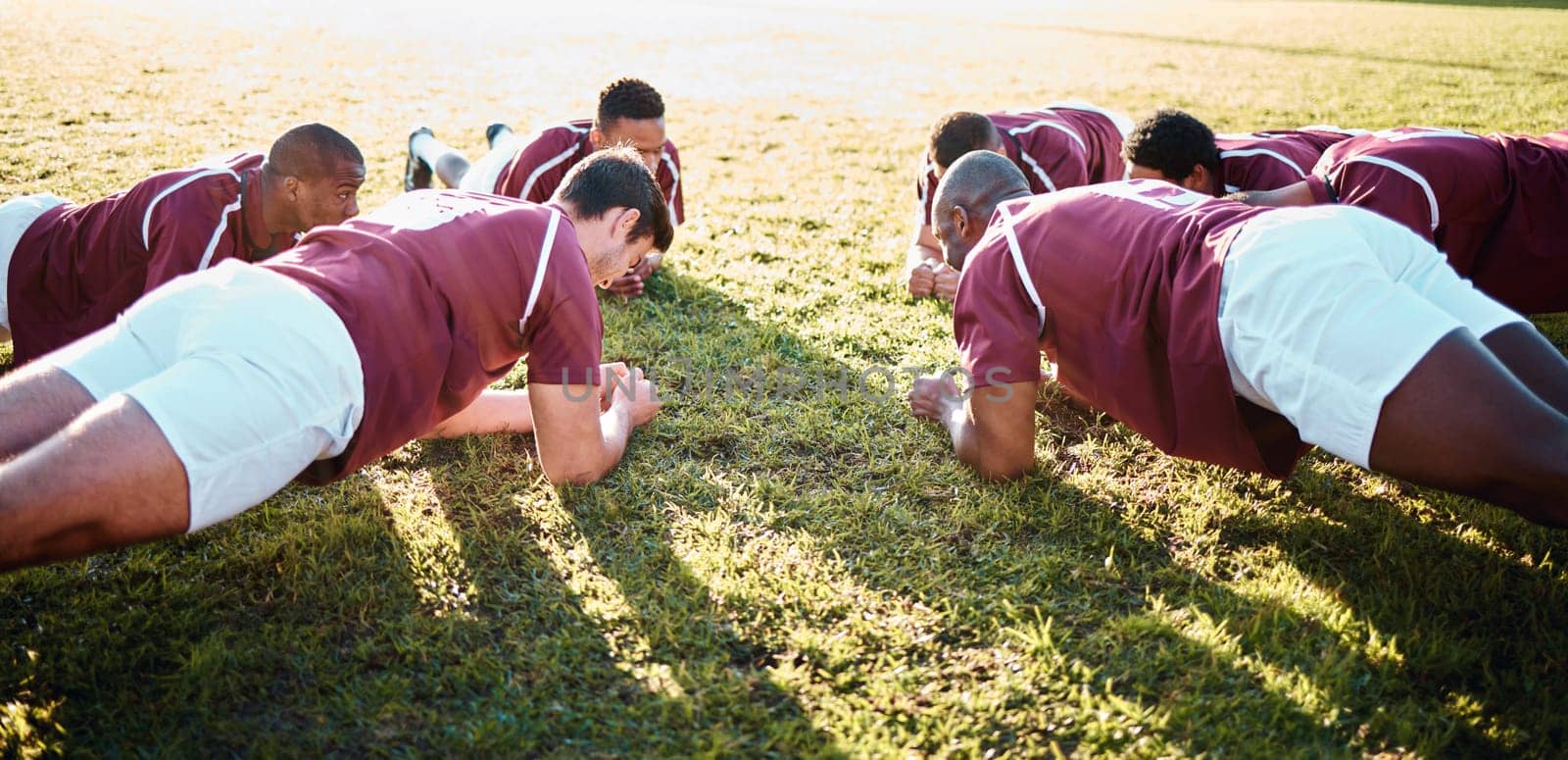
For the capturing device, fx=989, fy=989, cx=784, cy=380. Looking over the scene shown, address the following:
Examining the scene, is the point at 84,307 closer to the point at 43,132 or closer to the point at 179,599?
the point at 179,599

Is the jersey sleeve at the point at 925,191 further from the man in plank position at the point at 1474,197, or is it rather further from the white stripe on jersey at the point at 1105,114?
the man in plank position at the point at 1474,197

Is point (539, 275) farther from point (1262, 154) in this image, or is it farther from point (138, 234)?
point (1262, 154)

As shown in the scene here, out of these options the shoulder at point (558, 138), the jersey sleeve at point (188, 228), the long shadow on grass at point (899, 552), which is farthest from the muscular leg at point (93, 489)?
the shoulder at point (558, 138)

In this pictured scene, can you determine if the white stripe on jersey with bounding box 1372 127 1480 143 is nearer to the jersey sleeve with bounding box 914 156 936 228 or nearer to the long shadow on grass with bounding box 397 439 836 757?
the jersey sleeve with bounding box 914 156 936 228

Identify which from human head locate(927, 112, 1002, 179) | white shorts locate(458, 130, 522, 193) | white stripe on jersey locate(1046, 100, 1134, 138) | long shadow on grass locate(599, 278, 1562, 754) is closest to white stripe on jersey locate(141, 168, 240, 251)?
white shorts locate(458, 130, 522, 193)

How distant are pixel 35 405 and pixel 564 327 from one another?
3.98 ft

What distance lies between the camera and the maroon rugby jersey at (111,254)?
11.2 feet

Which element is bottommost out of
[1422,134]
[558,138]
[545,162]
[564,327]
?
[564,327]

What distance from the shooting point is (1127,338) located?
8.96 ft

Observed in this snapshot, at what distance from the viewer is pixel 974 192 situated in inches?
135

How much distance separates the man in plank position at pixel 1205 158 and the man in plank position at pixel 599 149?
7.03ft

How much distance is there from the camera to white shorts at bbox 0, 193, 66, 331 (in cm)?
348

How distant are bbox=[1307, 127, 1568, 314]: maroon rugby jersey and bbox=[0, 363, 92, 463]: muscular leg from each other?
3.90 meters

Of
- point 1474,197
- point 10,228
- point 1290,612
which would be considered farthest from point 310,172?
point 1474,197
